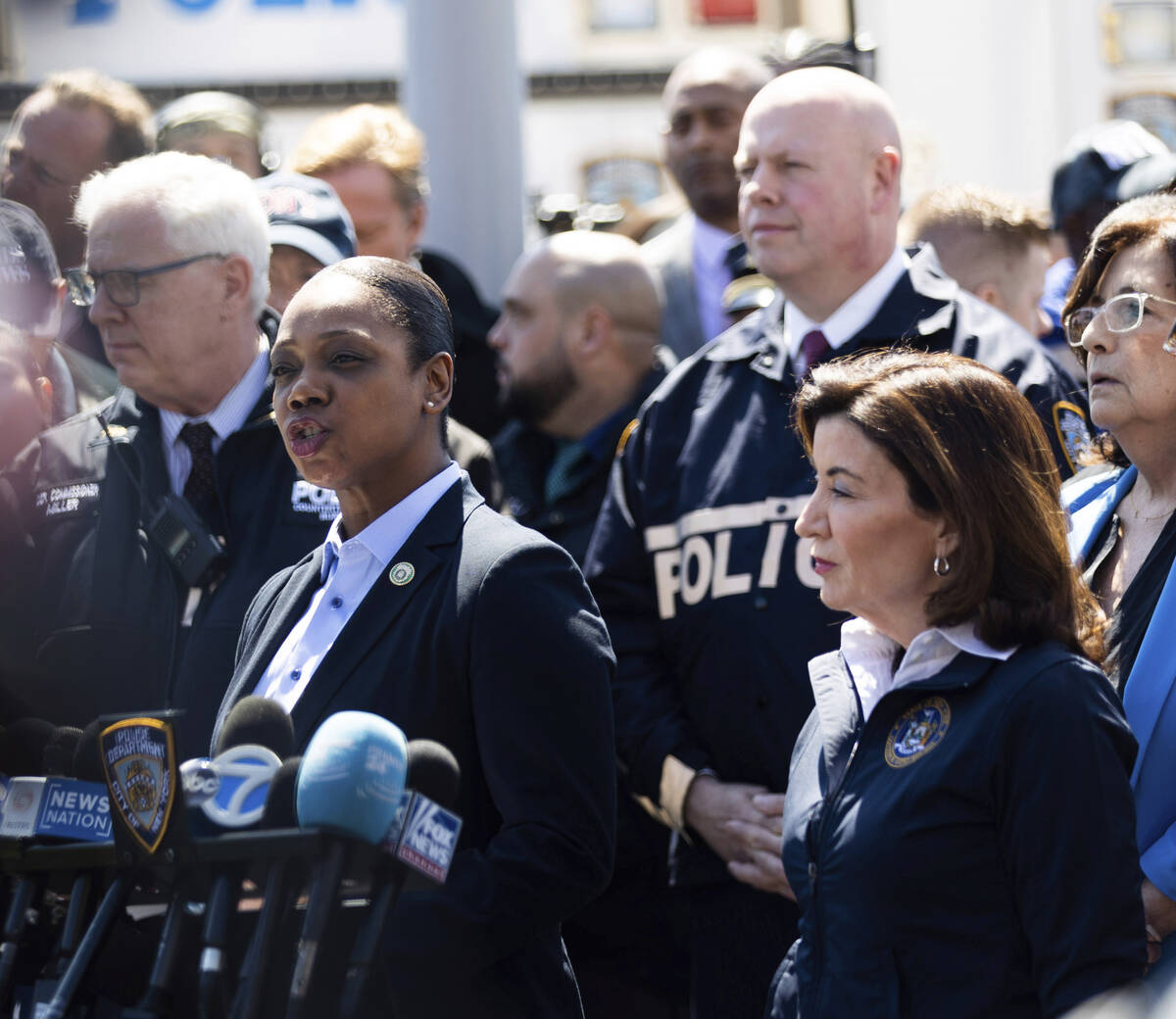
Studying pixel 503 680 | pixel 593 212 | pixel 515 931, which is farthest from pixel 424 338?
pixel 593 212

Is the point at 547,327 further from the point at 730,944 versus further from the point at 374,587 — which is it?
the point at 374,587

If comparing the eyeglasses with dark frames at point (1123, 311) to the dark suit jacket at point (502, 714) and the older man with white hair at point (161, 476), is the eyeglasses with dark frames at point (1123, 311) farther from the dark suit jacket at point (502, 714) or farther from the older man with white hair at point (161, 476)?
the older man with white hair at point (161, 476)

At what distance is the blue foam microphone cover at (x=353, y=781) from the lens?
77.5 inches

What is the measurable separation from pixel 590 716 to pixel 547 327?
2671 mm

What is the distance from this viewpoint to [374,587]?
8.96 ft

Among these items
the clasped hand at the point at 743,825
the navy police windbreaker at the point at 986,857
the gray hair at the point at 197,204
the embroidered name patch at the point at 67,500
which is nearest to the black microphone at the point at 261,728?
the navy police windbreaker at the point at 986,857

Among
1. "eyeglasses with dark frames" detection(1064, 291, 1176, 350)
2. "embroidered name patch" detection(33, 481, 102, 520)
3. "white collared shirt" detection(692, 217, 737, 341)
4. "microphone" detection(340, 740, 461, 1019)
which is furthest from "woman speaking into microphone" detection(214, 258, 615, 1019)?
"white collared shirt" detection(692, 217, 737, 341)

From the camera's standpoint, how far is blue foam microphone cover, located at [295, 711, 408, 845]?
77.5 inches

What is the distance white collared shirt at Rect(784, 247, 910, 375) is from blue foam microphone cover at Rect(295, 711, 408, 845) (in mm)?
2018

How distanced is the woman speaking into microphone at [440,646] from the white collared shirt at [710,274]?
2.56 m

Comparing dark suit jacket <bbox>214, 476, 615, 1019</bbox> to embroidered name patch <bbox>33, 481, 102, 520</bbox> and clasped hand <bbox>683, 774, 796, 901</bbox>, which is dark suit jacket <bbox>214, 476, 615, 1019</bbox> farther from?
embroidered name patch <bbox>33, 481, 102, 520</bbox>

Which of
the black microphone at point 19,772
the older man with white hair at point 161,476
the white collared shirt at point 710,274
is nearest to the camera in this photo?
the black microphone at point 19,772

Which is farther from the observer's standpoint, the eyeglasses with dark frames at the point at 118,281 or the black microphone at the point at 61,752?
the eyeglasses with dark frames at the point at 118,281

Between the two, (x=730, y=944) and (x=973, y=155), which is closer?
(x=730, y=944)
